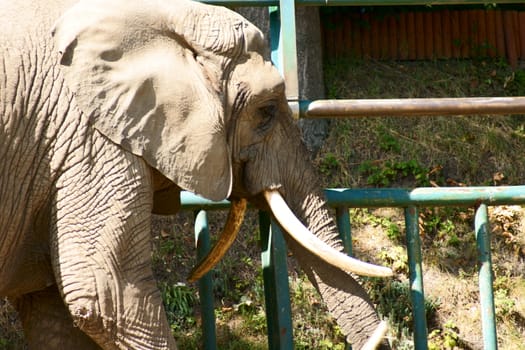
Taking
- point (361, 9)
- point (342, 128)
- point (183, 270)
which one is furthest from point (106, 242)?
point (361, 9)

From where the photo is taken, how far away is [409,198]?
4.69m

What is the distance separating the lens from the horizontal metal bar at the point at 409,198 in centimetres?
468

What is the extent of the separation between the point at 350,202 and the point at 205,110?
862mm

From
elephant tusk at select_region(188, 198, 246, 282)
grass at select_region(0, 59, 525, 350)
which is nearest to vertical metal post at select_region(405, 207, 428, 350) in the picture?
elephant tusk at select_region(188, 198, 246, 282)

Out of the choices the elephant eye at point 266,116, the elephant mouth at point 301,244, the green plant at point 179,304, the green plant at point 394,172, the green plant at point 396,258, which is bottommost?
the green plant at point 179,304

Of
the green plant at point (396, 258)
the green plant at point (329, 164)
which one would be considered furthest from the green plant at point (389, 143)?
the green plant at point (396, 258)

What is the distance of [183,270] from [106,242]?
3329mm

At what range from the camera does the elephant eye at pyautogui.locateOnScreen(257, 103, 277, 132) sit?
444cm

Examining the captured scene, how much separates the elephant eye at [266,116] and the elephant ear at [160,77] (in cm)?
20

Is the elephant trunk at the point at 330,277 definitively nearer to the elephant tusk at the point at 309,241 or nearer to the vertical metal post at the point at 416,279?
the elephant tusk at the point at 309,241

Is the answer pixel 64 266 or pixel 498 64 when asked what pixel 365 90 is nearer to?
pixel 498 64

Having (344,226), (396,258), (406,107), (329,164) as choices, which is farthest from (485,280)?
(329,164)

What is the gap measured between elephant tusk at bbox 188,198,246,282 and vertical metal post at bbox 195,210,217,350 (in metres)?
0.19

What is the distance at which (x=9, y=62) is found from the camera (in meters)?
3.92
